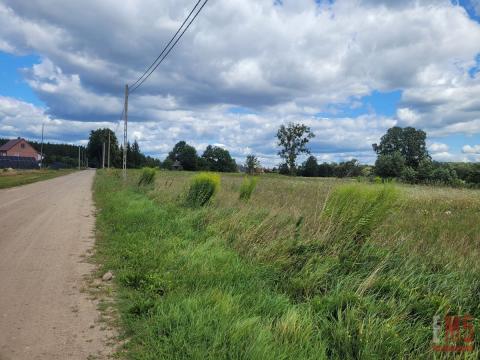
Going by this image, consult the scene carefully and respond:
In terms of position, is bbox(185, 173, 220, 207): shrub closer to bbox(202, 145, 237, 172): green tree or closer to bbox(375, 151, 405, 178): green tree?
bbox(375, 151, 405, 178): green tree

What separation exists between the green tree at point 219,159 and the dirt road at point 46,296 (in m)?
112

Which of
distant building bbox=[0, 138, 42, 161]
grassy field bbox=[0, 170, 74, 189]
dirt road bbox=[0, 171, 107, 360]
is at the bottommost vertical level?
dirt road bbox=[0, 171, 107, 360]

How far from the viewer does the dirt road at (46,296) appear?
3.68m

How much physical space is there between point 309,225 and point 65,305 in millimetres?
4299

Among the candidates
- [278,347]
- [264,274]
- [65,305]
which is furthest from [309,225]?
[65,305]

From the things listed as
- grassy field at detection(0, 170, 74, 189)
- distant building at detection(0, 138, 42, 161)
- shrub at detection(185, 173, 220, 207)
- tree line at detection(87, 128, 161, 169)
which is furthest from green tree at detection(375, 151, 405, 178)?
distant building at detection(0, 138, 42, 161)

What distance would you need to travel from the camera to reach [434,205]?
48.3ft

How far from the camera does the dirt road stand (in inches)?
145

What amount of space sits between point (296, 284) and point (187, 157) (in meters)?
117

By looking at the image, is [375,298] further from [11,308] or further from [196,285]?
[11,308]

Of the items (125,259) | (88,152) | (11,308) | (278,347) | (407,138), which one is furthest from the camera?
(88,152)

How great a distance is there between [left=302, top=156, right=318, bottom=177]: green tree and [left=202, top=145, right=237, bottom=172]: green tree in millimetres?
34532

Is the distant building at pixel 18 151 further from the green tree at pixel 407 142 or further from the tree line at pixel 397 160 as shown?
the green tree at pixel 407 142

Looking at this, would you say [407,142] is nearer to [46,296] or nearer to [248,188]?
[248,188]
